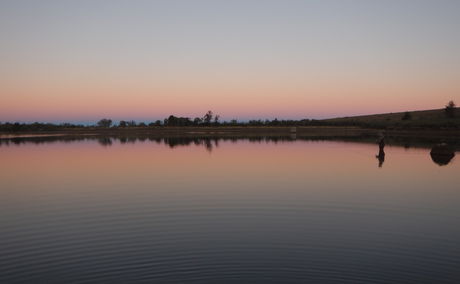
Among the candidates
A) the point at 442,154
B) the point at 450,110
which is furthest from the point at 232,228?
the point at 450,110

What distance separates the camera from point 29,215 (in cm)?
1628

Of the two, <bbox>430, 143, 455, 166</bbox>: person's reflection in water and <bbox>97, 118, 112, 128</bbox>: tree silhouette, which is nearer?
<bbox>430, 143, 455, 166</bbox>: person's reflection in water

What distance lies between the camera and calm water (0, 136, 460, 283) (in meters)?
10.2

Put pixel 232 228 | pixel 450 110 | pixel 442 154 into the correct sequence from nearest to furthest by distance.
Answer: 1. pixel 232 228
2. pixel 442 154
3. pixel 450 110

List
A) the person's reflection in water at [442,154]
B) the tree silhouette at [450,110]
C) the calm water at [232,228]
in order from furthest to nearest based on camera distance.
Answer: the tree silhouette at [450,110] → the person's reflection in water at [442,154] → the calm water at [232,228]

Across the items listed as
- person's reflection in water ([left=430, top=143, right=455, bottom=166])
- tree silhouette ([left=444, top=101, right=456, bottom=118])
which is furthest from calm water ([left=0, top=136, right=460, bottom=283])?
tree silhouette ([left=444, top=101, right=456, bottom=118])

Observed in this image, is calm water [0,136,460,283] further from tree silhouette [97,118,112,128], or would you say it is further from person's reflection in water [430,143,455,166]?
tree silhouette [97,118,112,128]

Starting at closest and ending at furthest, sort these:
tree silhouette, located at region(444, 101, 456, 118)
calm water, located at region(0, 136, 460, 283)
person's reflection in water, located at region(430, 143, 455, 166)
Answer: calm water, located at region(0, 136, 460, 283) < person's reflection in water, located at region(430, 143, 455, 166) < tree silhouette, located at region(444, 101, 456, 118)

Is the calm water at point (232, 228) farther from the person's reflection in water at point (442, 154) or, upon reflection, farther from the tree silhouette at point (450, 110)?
the tree silhouette at point (450, 110)

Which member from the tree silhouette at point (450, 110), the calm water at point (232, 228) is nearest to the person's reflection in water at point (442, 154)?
the calm water at point (232, 228)

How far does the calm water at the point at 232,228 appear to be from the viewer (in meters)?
10.2

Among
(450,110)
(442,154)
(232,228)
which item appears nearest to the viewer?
(232,228)

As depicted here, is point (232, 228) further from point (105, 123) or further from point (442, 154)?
point (105, 123)

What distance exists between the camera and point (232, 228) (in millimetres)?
14078
